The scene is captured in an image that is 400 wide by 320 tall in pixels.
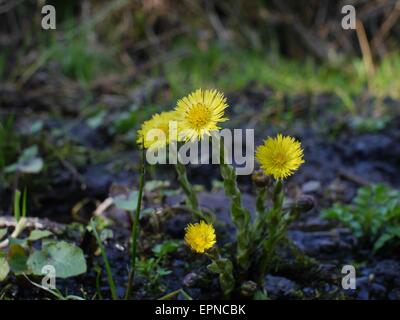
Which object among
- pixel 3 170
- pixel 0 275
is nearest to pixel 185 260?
pixel 0 275

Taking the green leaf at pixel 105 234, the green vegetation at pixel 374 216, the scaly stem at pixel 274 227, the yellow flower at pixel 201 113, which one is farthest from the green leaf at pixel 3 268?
the green vegetation at pixel 374 216

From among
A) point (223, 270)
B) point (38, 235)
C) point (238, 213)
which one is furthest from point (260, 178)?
point (38, 235)

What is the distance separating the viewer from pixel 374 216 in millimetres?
1774

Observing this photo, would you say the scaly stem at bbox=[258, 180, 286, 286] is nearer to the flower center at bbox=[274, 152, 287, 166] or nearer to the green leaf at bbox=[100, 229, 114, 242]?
the flower center at bbox=[274, 152, 287, 166]

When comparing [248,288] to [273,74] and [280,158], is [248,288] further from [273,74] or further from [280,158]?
[273,74]

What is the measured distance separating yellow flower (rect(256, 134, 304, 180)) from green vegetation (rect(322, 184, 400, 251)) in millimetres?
615

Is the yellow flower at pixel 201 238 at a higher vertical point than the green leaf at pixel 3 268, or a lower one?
higher

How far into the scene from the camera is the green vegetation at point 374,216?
1725 mm

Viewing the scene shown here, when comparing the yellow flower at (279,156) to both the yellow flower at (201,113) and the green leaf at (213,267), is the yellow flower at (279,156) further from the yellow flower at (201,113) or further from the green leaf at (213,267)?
the green leaf at (213,267)

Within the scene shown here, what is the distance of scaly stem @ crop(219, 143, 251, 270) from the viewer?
137 centimetres

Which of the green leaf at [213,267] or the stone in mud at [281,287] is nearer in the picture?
the green leaf at [213,267]

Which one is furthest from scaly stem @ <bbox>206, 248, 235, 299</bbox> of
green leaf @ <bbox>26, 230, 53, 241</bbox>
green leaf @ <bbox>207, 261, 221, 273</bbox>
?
green leaf @ <bbox>26, 230, 53, 241</bbox>

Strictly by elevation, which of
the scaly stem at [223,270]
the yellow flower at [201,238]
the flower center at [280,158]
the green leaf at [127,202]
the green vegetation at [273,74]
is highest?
the green vegetation at [273,74]
